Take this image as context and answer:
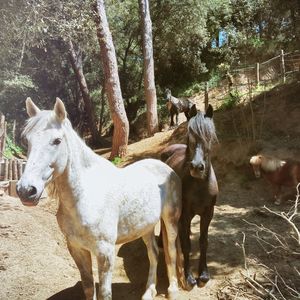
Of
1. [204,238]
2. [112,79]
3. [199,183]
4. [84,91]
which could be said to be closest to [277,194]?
[204,238]

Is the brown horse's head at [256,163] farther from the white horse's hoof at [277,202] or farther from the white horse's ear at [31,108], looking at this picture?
the white horse's ear at [31,108]

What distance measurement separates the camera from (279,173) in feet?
26.8

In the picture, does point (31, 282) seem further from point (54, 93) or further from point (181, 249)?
point (54, 93)

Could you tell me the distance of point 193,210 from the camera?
15.0 feet

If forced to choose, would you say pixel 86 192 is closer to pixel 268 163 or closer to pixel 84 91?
→ pixel 268 163

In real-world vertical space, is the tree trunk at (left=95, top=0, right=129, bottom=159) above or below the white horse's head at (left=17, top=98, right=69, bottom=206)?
above

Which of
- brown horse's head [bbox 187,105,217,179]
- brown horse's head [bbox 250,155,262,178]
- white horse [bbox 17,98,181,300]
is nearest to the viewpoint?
white horse [bbox 17,98,181,300]

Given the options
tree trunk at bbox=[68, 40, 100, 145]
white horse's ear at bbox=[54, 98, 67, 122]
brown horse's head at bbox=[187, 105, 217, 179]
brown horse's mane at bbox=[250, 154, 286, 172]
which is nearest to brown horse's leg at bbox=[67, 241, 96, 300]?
white horse's ear at bbox=[54, 98, 67, 122]

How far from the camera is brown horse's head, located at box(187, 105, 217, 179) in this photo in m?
4.13

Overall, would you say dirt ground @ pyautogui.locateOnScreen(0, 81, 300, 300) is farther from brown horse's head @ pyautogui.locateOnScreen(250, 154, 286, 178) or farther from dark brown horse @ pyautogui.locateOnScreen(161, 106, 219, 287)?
brown horse's head @ pyautogui.locateOnScreen(250, 154, 286, 178)

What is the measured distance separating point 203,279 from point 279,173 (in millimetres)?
4255

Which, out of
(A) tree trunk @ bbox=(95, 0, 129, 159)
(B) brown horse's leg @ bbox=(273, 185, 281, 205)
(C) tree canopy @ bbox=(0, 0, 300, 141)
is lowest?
(B) brown horse's leg @ bbox=(273, 185, 281, 205)

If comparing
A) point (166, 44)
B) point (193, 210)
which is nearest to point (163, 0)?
point (166, 44)

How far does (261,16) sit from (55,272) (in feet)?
74.3
